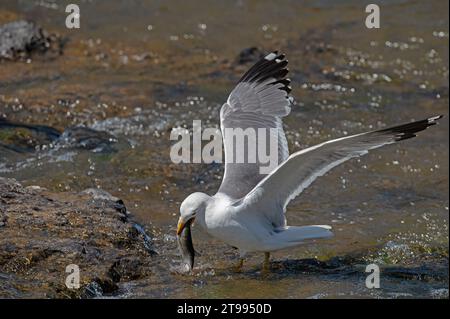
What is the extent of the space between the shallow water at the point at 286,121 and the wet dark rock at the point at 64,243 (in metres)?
0.22

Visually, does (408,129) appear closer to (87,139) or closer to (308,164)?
(308,164)

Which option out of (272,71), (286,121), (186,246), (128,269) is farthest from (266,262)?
(286,121)

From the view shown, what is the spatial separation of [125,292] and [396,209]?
315 centimetres

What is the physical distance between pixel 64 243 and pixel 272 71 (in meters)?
2.39

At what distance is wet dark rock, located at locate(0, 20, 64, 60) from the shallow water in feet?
0.72

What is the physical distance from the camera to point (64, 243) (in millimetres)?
6043

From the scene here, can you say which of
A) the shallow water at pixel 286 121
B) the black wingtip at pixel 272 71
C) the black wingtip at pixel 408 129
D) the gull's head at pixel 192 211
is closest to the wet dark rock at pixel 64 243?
the shallow water at pixel 286 121

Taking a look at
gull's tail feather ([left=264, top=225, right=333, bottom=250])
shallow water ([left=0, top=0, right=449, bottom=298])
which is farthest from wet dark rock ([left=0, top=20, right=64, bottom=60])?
gull's tail feather ([left=264, top=225, right=333, bottom=250])

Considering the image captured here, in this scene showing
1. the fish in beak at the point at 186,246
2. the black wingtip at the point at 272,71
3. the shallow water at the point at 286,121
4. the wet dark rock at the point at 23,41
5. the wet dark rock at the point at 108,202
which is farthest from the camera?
the wet dark rock at the point at 23,41

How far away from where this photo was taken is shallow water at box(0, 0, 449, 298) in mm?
6527

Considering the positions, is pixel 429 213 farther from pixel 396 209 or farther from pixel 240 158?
pixel 240 158

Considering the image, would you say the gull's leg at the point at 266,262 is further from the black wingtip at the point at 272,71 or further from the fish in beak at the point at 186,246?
the black wingtip at the point at 272,71

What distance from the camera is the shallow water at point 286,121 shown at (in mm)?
6527
